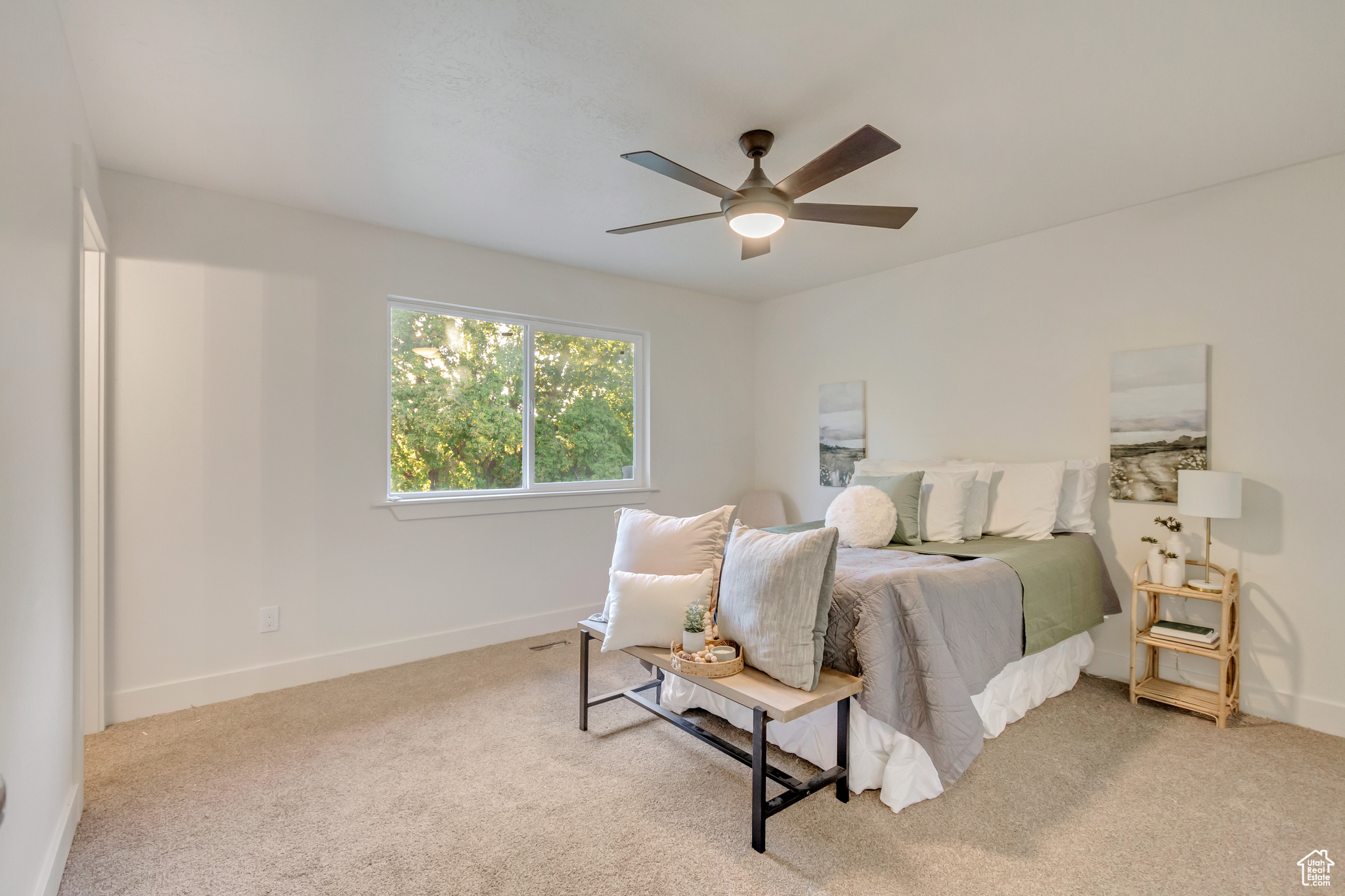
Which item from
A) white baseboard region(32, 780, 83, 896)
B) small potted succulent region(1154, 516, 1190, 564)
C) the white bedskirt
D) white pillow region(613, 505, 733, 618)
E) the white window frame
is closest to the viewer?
white baseboard region(32, 780, 83, 896)

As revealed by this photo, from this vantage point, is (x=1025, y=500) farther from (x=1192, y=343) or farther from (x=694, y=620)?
(x=694, y=620)

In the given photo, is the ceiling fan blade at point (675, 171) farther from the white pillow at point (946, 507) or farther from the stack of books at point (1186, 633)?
the stack of books at point (1186, 633)

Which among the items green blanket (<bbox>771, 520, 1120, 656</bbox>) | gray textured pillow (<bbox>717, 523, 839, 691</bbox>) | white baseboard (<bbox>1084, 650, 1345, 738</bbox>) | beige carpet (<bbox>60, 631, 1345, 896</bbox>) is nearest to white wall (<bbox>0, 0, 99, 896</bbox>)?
beige carpet (<bbox>60, 631, 1345, 896</bbox>)

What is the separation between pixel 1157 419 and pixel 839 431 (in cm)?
185

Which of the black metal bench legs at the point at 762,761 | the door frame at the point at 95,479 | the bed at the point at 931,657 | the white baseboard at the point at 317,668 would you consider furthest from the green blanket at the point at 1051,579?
the door frame at the point at 95,479

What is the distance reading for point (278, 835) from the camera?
76.8 inches

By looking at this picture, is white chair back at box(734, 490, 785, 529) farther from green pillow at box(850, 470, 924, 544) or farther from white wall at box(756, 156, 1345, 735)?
green pillow at box(850, 470, 924, 544)

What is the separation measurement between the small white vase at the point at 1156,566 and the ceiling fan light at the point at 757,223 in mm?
2291

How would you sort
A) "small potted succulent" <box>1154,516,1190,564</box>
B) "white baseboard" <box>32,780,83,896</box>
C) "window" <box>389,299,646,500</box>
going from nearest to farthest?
"white baseboard" <box>32,780,83,896</box>, "small potted succulent" <box>1154,516,1190,564</box>, "window" <box>389,299,646,500</box>

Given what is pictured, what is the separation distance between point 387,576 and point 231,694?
2.75ft

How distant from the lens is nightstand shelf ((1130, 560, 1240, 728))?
105 inches

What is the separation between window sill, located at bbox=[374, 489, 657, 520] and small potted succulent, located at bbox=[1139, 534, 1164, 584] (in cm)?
285

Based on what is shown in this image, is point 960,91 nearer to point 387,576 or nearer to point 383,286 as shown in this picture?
point 383,286

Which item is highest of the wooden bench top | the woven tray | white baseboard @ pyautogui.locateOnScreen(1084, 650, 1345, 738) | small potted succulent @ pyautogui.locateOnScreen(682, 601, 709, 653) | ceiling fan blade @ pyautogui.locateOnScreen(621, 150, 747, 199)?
ceiling fan blade @ pyautogui.locateOnScreen(621, 150, 747, 199)
